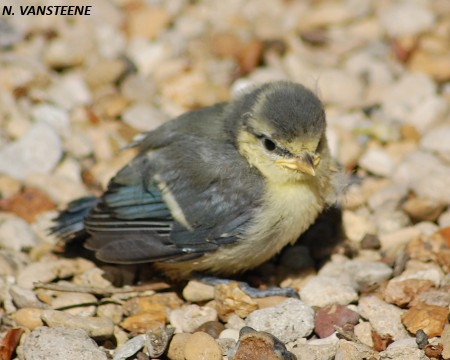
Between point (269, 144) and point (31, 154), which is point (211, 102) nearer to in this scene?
point (31, 154)

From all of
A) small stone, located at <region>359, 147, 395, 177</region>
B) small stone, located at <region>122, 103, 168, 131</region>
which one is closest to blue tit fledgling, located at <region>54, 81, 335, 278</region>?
small stone, located at <region>359, 147, 395, 177</region>

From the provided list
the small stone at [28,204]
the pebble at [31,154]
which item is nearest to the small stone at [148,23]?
the pebble at [31,154]

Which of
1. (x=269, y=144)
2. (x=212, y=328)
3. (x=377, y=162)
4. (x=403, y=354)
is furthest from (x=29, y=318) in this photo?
A: (x=377, y=162)

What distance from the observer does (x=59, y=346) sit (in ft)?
10.0

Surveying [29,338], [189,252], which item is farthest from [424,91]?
[29,338]

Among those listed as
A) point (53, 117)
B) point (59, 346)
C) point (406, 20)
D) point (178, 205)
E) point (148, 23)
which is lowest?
point (59, 346)

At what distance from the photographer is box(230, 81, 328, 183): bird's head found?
3.38m

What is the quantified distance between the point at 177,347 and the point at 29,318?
669mm

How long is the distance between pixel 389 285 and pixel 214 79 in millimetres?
2091

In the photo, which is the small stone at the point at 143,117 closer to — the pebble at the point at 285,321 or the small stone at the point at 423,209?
the small stone at the point at 423,209

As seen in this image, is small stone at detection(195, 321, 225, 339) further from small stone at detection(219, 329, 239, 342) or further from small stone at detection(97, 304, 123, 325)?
small stone at detection(97, 304, 123, 325)

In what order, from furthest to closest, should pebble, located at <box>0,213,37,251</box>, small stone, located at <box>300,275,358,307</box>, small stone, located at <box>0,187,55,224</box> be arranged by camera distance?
small stone, located at <box>0,187,55,224</box> < pebble, located at <box>0,213,37,251</box> < small stone, located at <box>300,275,358,307</box>

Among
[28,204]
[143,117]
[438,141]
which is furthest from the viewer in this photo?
[143,117]

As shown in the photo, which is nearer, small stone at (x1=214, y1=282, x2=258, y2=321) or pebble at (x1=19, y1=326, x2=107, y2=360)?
pebble at (x1=19, y1=326, x2=107, y2=360)
